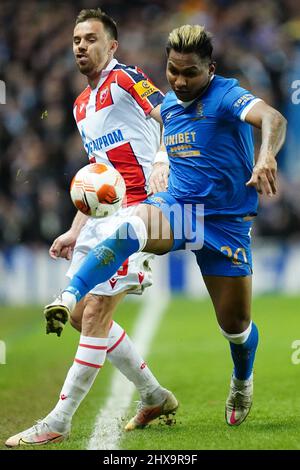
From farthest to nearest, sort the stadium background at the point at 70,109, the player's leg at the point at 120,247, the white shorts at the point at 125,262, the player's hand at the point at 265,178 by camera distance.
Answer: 1. the stadium background at the point at 70,109
2. the white shorts at the point at 125,262
3. the player's leg at the point at 120,247
4. the player's hand at the point at 265,178

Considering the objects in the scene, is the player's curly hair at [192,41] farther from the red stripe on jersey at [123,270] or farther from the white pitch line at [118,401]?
the white pitch line at [118,401]

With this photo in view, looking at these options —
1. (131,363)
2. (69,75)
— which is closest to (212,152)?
(131,363)

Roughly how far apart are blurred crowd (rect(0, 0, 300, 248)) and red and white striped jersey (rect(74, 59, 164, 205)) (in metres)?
10.7

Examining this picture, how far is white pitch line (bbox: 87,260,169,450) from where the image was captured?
5.32m

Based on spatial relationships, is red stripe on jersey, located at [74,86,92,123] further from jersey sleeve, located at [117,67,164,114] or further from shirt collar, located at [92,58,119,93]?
jersey sleeve, located at [117,67,164,114]

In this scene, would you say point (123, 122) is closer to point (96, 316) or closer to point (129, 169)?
point (129, 169)

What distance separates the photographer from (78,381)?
540cm

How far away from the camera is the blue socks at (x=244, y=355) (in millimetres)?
5844

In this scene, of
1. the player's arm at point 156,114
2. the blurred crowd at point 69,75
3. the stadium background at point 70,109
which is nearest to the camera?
the player's arm at point 156,114

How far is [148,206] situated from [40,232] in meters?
12.4

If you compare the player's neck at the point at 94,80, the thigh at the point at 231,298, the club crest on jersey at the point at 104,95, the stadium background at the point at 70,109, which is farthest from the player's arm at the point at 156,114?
the stadium background at the point at 70,109

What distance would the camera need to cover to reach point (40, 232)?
57.7 ft

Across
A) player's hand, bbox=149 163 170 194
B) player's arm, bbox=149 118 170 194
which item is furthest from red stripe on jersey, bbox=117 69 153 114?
player's hand, bbox=149 163 170 194

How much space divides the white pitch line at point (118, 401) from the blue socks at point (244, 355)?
793 mm
